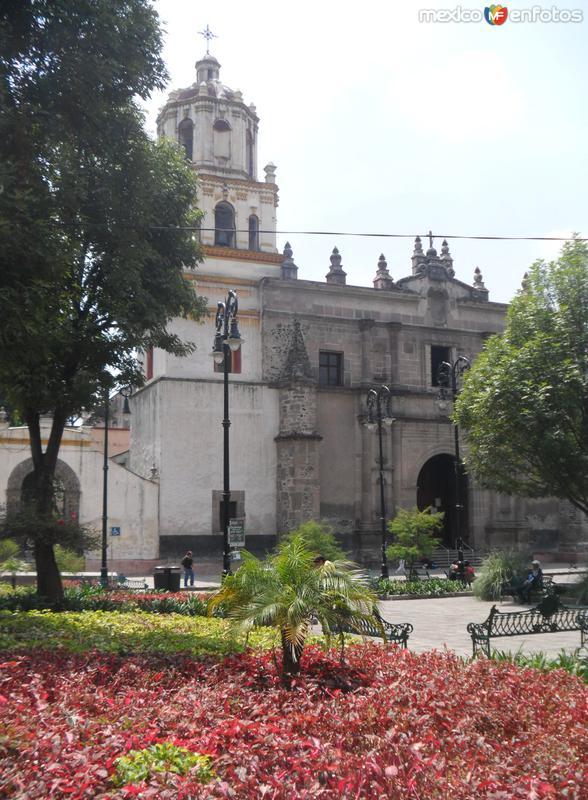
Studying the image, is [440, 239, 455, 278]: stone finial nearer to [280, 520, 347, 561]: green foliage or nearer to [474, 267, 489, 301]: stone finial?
[474, 267, 489, 301]: stone finial

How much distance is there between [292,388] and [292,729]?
24591 mm

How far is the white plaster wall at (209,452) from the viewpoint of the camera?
1141 inches

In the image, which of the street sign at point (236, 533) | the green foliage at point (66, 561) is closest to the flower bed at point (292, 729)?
the street sign at point (236, 533)

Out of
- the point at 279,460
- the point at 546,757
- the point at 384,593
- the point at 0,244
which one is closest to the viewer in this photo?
the point at 546,757

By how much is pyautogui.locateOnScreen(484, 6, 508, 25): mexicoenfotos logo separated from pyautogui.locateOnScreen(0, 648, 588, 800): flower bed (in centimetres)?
916

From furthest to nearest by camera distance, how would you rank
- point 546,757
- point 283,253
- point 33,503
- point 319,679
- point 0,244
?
1. point 283,253
2. point 33,503
3. point 0,244
4. point 319,679
5. point 546,757

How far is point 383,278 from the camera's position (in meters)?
35.3

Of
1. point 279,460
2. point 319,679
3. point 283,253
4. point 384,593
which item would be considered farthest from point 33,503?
point 283,253

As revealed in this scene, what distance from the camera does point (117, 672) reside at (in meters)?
7.73

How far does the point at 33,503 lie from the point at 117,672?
691cm

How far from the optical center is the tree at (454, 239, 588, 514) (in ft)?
54.5

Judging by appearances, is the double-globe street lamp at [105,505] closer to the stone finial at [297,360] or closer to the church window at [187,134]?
the stone finial at [297,360]

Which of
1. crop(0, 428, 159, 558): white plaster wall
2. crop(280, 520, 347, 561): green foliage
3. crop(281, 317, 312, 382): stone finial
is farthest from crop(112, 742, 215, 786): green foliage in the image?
crop(281, 317, 312, 382): stone finial

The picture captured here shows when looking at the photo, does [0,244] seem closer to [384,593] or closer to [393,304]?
[384,593]
